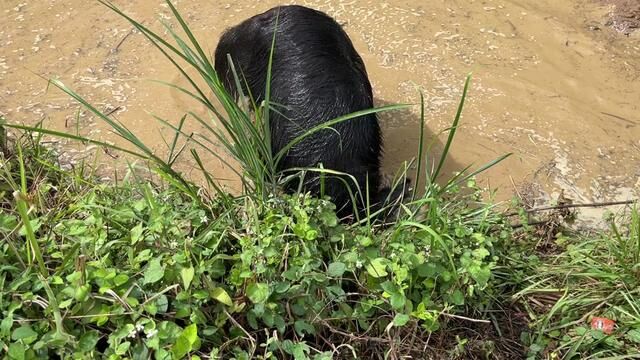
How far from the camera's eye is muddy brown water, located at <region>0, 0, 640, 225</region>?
147 inches

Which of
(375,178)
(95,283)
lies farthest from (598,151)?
(95,283)

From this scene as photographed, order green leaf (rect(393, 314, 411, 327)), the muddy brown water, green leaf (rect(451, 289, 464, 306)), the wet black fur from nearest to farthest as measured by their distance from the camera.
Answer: green leaf (rect(393, 314, 411, 327)) → green leaf (rect(451, 289, 464, 306)) → the wet black fur → the muddy brown water

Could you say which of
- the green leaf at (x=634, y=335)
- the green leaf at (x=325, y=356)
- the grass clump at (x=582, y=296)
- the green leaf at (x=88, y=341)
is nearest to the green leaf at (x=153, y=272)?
the green leaf at (x=88, y=341)

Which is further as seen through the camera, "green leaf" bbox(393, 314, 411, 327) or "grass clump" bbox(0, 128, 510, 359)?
"green leaf" bbox(393, 314, 411, 327)

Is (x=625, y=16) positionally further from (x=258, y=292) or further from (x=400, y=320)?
(x=258, y=292)

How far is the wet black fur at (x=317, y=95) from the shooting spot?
280cm

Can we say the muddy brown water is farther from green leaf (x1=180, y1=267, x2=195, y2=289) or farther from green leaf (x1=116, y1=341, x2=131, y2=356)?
green leaf (x1=116, y1=341, x2=131, y2=356)

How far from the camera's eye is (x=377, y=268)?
6.65 ft

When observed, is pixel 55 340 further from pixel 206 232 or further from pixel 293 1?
pixel 293 1

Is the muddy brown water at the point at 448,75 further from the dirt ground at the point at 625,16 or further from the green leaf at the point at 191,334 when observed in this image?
the green leaf at the point at 191,334

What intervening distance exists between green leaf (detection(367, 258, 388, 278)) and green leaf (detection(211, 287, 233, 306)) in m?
0.48

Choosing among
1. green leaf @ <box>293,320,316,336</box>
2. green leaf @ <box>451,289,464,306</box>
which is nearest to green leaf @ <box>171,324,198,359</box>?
green leaf @ <box>293,320,316,336</box>

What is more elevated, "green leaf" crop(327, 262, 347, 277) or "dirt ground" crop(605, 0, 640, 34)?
"green leaf" crop(327, 262, 347, 277)

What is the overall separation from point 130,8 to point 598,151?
3.44 metres
